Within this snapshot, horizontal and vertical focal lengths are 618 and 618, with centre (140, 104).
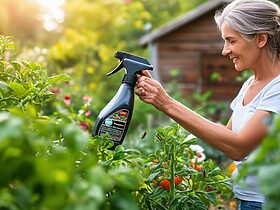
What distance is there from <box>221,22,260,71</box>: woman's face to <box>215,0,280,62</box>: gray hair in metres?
0.02

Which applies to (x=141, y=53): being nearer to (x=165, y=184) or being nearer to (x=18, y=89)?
(x=165, y=184)

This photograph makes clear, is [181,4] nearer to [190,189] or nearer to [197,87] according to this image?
[197,87]

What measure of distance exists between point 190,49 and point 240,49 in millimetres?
11667

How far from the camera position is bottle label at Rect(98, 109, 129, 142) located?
7.98 feet

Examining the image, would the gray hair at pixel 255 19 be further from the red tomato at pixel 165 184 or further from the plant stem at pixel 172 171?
the red tomato at pixel 165 184

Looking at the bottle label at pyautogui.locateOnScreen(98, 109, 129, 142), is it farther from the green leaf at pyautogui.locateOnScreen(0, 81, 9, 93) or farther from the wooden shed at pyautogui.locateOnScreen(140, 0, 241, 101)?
the wooden shed at pyautogui.locateOnScreen(140, 0, 241, 101)

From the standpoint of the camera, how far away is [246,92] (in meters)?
2.50

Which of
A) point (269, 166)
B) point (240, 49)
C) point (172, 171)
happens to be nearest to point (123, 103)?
point (172, 171)

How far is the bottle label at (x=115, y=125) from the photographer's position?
2434 millimetres

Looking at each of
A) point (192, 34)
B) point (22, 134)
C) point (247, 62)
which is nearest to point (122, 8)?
point (192, 34)

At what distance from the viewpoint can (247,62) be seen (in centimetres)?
239

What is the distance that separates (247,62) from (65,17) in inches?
720

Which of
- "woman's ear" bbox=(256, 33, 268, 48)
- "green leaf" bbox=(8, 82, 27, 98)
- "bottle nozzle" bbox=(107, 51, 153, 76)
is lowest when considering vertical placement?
"green leaf" bbox=(8, 82, 27, 98)

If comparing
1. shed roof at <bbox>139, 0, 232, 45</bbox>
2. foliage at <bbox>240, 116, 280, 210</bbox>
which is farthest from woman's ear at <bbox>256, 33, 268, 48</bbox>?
shed roof at <bbox>139, 0, 232, 45</bbox>
